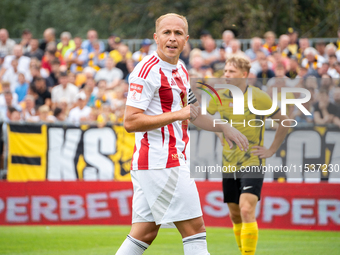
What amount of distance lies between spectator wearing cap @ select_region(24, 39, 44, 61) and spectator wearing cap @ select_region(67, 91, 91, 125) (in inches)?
143

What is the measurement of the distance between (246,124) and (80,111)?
289 inches

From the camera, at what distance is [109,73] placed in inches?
594

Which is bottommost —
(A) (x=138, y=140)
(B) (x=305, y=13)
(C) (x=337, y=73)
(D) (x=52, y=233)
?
(D) (x=52, y=233)

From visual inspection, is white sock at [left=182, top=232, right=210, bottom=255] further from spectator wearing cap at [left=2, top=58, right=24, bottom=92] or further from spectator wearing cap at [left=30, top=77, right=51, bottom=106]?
spectator wearing cap at [left=2, top=58, right=24, bottom=92]

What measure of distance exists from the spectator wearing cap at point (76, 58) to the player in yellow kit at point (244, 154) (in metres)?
9.81

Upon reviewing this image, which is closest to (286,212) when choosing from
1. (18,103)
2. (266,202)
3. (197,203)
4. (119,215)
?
(266,202)

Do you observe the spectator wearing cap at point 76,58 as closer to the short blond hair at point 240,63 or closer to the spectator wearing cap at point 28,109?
the spectator wearing cap at point 28,109

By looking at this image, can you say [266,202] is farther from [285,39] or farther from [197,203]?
[197,203]

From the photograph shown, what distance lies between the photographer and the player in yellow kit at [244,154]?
21.4 feet

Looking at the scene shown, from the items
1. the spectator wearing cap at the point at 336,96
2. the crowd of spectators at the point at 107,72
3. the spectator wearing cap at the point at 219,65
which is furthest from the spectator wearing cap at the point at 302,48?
the spectator wearing cap at the point at 336,96

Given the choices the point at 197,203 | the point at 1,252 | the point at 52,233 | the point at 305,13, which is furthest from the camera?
the point at 305,13

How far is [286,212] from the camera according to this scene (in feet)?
34.4

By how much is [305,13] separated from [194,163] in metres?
13.9

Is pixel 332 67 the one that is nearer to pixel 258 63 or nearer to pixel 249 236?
pixel 258 63
